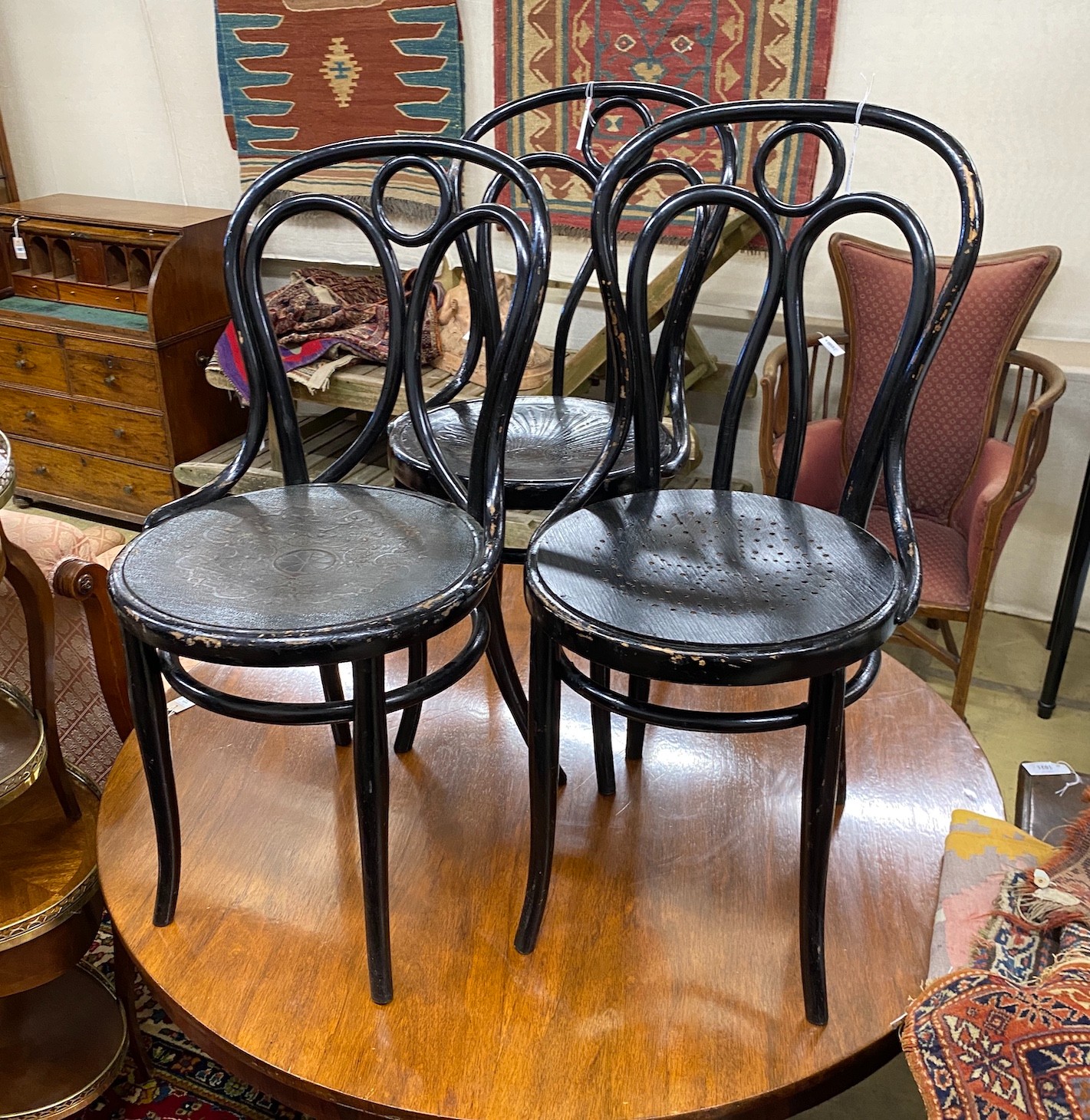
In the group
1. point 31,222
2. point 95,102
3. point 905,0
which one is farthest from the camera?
point 95,102

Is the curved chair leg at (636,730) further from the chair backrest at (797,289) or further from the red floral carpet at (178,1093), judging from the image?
the red floral carpet at (178,1093)

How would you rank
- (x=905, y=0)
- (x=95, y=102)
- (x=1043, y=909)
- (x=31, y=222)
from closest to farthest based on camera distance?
(x=1043, y=909)
(x=905, y=0)
(x=31, y=222)
(x=95, y=102)

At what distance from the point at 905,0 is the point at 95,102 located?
9.23 ft

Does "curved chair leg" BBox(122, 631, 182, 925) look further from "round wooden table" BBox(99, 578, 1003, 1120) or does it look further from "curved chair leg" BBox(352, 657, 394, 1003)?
"curved chair leg" BBox(352, 657, 394, 1003)

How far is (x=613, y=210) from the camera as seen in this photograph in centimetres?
125

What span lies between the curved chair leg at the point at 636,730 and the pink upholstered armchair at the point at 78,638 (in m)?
0.80

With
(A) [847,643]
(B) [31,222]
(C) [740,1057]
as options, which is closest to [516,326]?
(A) [847,643]

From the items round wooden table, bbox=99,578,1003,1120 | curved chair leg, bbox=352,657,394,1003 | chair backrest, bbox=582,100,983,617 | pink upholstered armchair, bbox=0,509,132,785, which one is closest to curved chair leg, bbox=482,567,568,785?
round wooden table, bbox=99,578,1003,1120

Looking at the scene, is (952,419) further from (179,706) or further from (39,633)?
(39,633)

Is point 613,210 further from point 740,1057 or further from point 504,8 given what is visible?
point 504,8

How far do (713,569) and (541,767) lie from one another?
30 centimetres

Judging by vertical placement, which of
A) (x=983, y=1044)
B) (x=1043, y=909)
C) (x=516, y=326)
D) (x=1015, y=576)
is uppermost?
(x=516, y=326)

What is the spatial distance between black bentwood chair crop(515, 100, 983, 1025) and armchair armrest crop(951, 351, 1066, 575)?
0.77 m

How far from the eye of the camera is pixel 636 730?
58.6 inches
